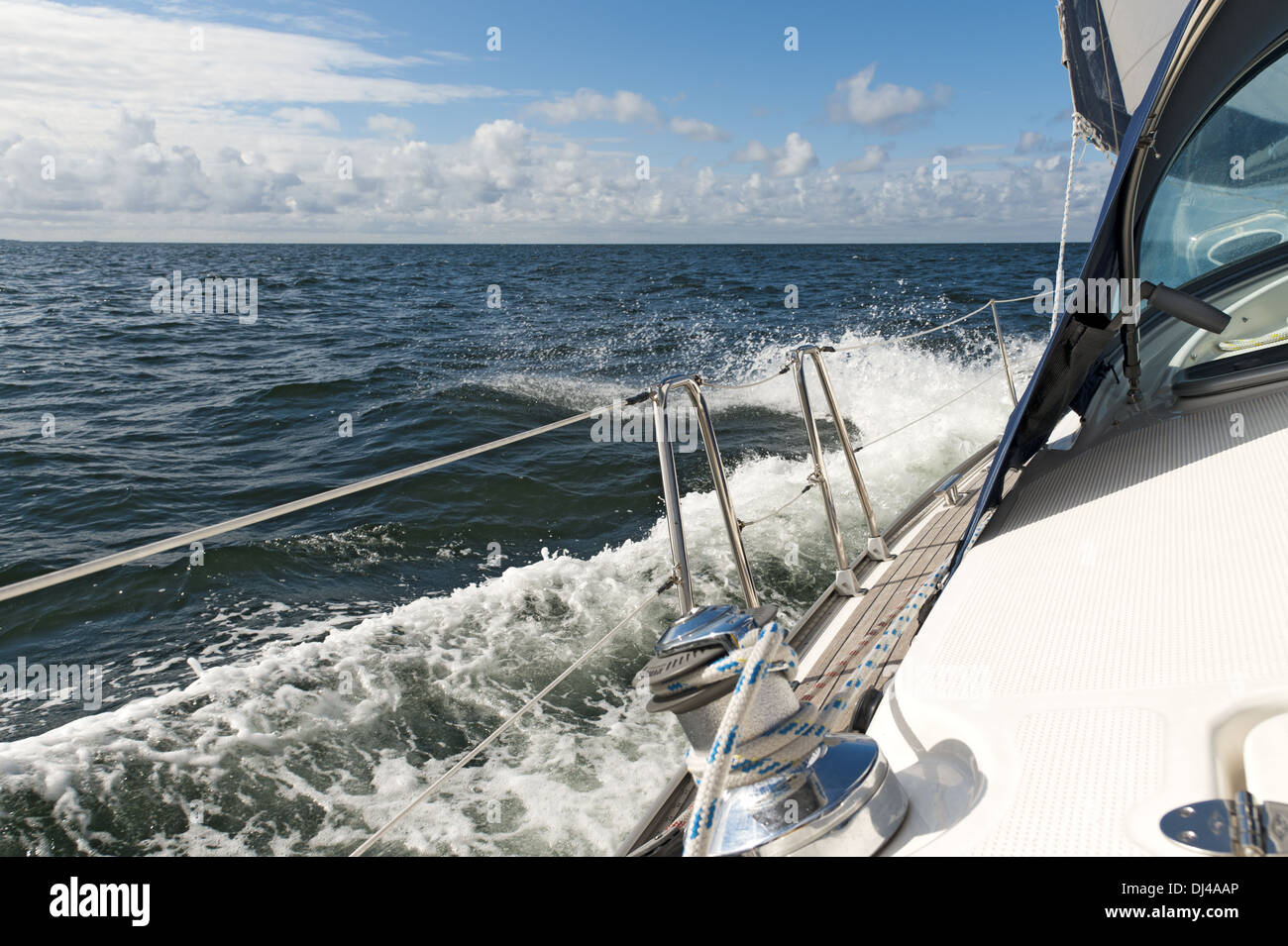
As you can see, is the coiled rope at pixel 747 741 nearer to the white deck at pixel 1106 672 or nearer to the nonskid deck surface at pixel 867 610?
the white deck at pixel 1106 672

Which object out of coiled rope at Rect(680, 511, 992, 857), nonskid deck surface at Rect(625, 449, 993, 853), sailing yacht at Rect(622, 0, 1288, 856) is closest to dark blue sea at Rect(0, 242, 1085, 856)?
nonskid deck surface at Rect(625, 449, 993, 853)

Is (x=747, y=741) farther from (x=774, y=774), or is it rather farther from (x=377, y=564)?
(x=377, y=564)

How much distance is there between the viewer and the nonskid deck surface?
1.77m

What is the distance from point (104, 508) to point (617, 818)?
6.36 meters

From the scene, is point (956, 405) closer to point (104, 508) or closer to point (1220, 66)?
point (1220, 66)

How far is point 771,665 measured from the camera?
1.17 metres

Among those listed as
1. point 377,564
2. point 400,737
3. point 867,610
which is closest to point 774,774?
point 867,610

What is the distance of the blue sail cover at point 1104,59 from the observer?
4844 mm

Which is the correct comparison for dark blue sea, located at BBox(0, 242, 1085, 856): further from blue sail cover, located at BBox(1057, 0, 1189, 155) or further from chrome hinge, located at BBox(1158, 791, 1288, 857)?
blue sail cover, located at BBox(1057, 0, 1189, 155)

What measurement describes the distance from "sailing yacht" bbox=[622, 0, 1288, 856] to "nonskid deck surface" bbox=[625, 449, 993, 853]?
0.01 m

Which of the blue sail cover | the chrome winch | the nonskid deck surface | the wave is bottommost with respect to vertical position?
the wave

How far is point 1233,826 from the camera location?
3.06ft

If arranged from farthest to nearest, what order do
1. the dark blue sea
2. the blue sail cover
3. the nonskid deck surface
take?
1. the blue sail cover
2. the dark blue sea
3. the nonskid deck surface
